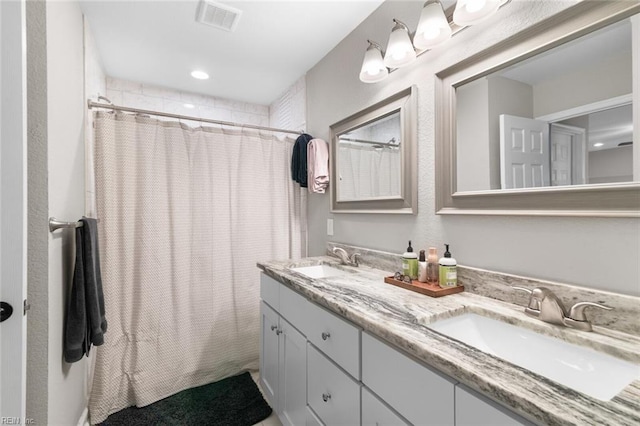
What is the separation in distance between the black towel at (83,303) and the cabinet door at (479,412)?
153 centimetres

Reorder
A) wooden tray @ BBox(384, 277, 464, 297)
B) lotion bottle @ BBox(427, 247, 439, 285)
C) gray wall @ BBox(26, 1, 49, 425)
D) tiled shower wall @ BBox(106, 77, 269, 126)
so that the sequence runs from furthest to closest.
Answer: tiled shower wall @ BBox(106, 77, 269, 126), lotion bottle @ BBox(427, 247, 439, 285), wooden tray @ BBox(384, 277, 464, 297), gray wall @ BBox(26, 1, 49, 425)

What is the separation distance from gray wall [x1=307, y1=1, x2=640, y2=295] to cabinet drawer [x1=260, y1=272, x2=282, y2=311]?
1.91ft

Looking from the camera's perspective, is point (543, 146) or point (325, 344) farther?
point (325, 344)

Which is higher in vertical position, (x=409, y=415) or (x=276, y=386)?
(x=409, y=415)

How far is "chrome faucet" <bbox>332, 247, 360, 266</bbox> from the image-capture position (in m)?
1.73

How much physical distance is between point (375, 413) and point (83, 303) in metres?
1.33

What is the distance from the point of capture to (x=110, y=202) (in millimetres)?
1724

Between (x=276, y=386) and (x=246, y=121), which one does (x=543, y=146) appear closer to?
(x=276, y=386)

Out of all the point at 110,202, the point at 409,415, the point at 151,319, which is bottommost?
the point at 151,319

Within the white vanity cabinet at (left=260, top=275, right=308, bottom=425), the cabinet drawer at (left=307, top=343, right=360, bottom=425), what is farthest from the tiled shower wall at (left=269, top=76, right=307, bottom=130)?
the cabinet drawer at (left=307, top=343, right=360, bottom=425)

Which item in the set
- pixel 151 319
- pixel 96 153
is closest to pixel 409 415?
pixel 151 319

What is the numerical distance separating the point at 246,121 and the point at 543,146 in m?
2.75

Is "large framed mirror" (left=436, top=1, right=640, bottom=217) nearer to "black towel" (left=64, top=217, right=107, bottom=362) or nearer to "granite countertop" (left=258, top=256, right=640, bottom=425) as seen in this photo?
"granite countertop" (left=258, top=256, right=640, bottom=425)

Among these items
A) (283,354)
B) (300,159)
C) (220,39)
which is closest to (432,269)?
(283,354)
